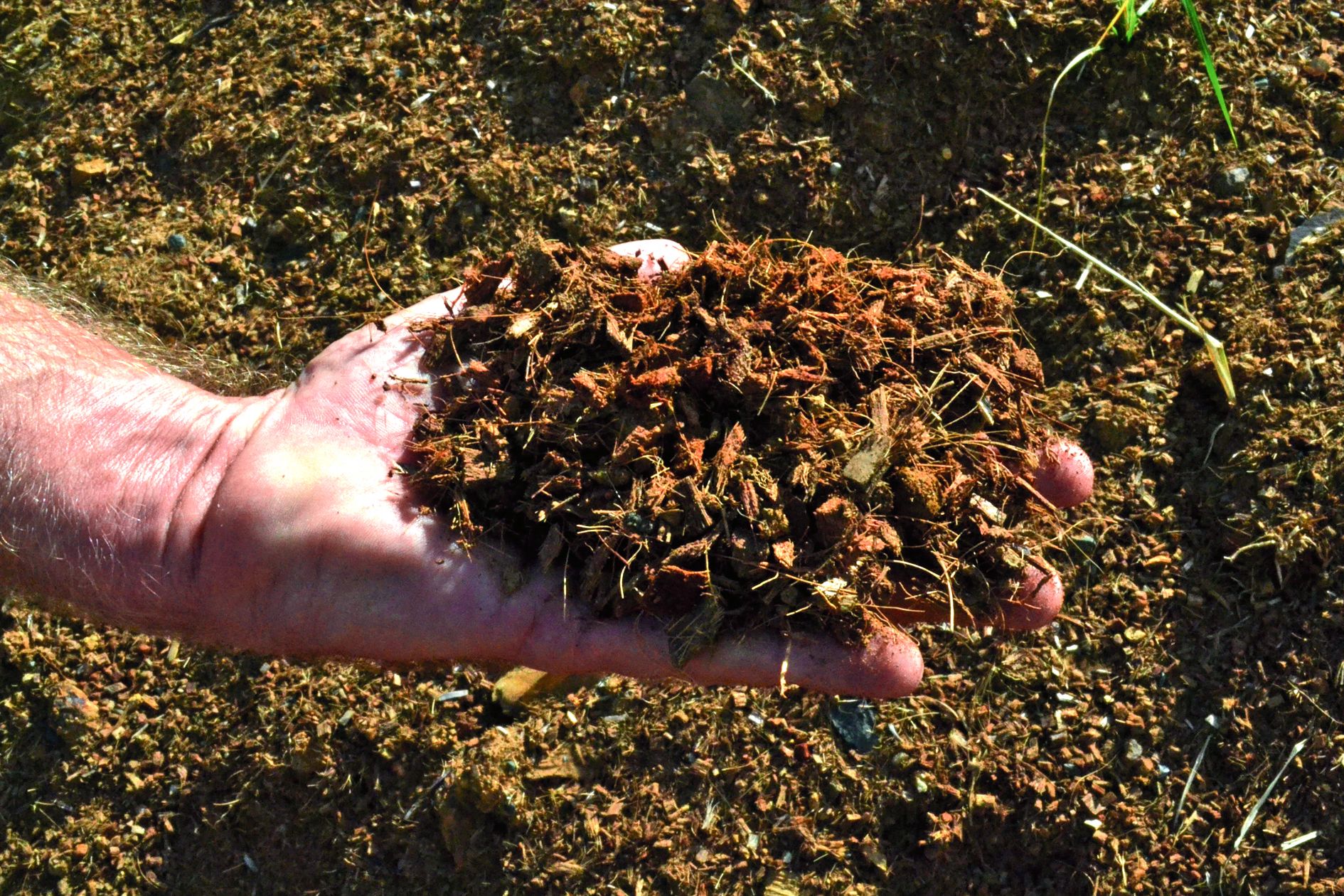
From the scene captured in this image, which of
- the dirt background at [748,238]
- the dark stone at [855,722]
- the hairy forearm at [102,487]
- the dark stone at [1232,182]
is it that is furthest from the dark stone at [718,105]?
the dark stone at [855,722]

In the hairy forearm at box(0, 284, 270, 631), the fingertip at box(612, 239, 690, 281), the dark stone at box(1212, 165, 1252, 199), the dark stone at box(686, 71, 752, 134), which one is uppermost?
the dark stone at box(686, 71, 752, 134)

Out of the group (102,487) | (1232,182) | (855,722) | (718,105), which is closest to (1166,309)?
(1232,182)

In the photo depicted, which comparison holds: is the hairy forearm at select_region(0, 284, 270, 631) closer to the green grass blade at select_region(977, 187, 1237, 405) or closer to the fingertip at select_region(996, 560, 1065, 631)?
the fingertip at select_region(996, 560, 1065, 631)

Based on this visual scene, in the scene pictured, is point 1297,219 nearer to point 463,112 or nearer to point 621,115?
point 621,115

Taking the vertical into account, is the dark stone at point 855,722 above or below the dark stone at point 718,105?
below

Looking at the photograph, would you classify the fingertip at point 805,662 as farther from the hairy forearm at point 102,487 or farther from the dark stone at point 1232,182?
the dark stone at point 1232,182

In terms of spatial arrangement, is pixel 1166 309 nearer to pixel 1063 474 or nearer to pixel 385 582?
pixel 1063 474

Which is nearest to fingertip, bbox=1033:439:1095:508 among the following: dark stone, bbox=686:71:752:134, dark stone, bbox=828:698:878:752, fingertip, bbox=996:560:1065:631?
fingertip, bbox=996:560:1065:631
